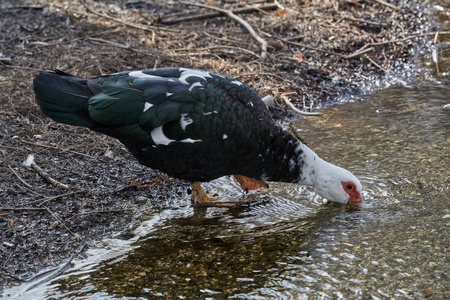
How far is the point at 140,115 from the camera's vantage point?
174 inches

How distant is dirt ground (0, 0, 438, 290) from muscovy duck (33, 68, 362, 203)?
0.65 metres

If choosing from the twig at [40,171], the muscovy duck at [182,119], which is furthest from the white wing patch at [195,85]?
the twig at [40,171]

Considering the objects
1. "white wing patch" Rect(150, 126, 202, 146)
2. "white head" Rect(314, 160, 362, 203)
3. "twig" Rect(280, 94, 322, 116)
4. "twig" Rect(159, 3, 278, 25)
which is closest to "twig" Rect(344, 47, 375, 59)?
"twig" Rect(280, 94, 322, 116)

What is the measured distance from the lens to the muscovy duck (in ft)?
14.4

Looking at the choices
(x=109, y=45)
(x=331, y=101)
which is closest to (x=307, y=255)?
(x=331, y=101)

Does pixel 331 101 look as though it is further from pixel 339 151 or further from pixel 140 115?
pixel 140 115

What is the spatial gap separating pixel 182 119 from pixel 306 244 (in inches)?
50.9

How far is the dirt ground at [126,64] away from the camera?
4523mm

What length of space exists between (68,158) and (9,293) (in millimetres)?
1846

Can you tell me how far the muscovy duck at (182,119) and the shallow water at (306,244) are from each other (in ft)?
1.15

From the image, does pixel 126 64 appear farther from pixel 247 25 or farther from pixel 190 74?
pixel 190 74

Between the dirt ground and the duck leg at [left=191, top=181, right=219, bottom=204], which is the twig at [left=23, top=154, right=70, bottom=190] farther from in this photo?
the duck leg at [left=191, top=181, right=219, bottom=204]

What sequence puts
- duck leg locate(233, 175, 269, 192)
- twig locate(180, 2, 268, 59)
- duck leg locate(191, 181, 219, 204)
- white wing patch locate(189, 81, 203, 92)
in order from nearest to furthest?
white wing patch locate(189, 81, 203, 92) < duck leg locate(191, 181, 219, 204) < duck leg locate(233, 175, 269, 192) < twig locate(180, 2, 268, 59)

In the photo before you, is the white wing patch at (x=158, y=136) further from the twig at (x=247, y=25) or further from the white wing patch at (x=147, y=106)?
the twig at (x=247, y=25)
